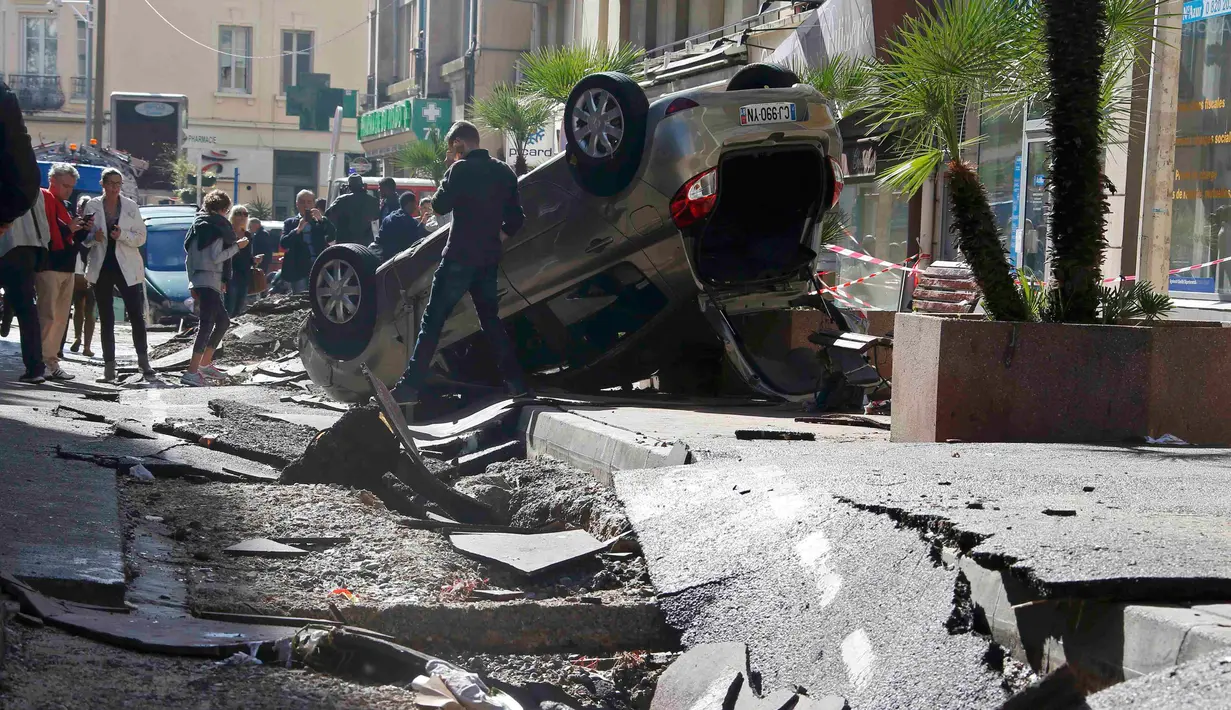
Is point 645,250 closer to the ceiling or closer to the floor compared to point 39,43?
closer to the floor

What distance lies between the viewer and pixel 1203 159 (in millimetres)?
13180

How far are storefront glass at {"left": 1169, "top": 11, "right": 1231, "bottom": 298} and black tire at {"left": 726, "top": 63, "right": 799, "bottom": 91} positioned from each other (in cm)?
552

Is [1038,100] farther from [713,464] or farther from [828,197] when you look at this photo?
[713,464]

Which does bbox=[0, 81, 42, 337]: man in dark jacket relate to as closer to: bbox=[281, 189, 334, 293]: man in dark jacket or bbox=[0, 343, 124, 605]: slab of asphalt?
bbox=[0, 343, 124, 605]: slab of asphalt

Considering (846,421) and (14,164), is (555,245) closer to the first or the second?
(846,421)

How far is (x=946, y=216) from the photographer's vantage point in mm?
17844

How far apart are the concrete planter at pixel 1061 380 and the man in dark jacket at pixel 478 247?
322 centimetres

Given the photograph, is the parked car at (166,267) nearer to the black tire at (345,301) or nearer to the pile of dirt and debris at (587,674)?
the black tire at (345,301)

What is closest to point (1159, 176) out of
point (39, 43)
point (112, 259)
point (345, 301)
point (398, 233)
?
point (398, 233)

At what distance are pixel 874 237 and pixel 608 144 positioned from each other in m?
11.9

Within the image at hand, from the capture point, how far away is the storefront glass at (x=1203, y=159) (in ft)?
42.1

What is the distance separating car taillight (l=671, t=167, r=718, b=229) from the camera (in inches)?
335

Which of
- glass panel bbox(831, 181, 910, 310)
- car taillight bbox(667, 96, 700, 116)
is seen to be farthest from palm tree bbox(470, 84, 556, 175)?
car taillight bbox(667, 96, 700, 116)

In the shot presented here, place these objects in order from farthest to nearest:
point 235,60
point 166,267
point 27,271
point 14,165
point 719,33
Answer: point 235,60 → point 719,33 → point 166,267 → point 27,271 → point 14,165
